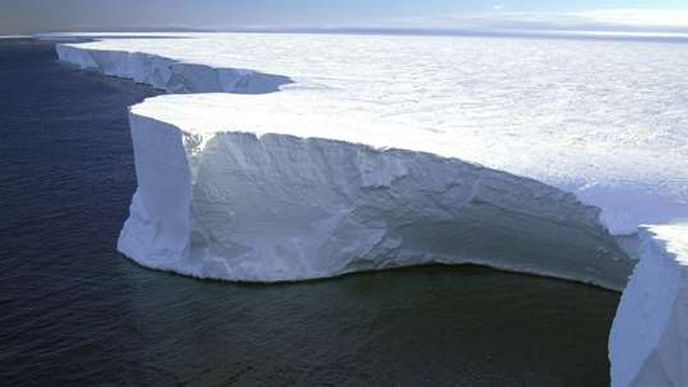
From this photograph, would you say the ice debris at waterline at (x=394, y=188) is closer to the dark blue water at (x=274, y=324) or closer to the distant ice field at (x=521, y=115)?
the distant ice field at (x=521, y=115)

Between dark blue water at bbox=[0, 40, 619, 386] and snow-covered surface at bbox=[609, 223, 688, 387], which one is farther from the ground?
snow-covered surface at bbox=[609, 223, 688, 387]

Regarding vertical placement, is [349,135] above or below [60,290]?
above

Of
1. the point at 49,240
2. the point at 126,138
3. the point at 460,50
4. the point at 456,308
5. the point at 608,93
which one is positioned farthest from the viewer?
the point at 460,50

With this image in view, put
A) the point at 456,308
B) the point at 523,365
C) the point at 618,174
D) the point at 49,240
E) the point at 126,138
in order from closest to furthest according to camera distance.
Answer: the point at 523,365
the point at 618,174
the point at 456,308
the point at 49,240
the point at 126,138

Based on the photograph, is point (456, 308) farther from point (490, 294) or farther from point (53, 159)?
point (53, 159)

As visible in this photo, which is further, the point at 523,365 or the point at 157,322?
the point at 157,322

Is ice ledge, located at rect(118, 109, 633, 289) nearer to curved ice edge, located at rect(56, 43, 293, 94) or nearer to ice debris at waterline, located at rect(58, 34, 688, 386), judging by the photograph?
ice debris at waterline, located at rect(58, 34, 688, 386)

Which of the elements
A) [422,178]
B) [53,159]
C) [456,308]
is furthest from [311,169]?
[53,159]

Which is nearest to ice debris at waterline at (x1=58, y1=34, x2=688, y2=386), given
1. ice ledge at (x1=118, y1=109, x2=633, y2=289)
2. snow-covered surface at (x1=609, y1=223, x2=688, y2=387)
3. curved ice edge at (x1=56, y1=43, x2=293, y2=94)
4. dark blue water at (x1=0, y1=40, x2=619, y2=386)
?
ice ledge at (x1=118, y1=109, x2=633, y2=289)
